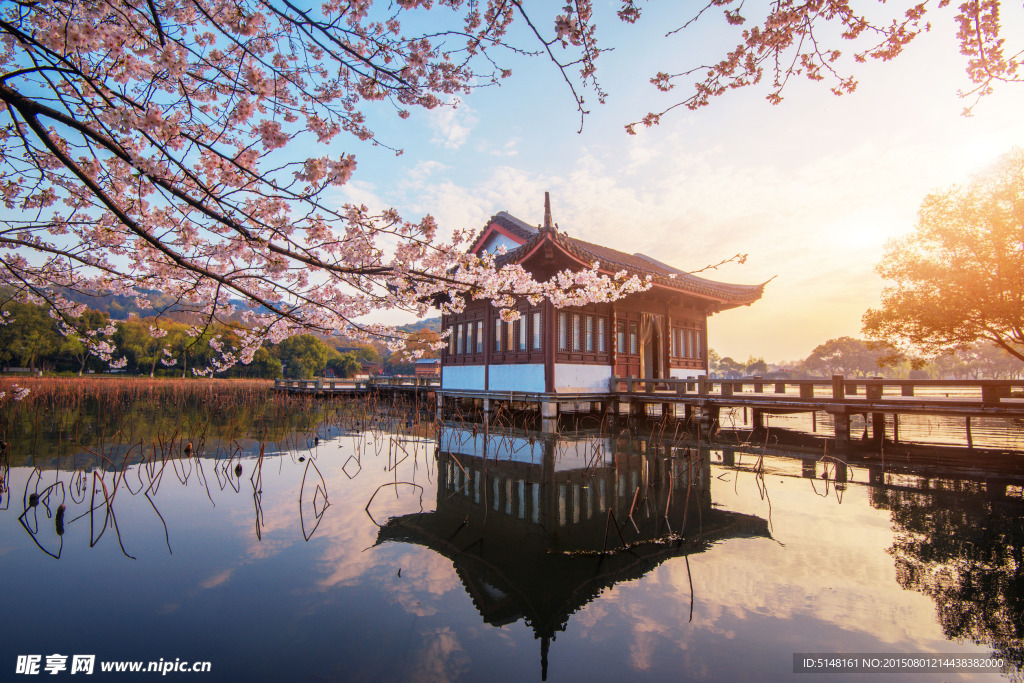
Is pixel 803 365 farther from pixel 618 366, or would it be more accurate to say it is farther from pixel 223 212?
pixel 223 212

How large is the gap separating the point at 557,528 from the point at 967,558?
3.46 meters

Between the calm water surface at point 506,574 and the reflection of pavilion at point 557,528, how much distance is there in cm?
3

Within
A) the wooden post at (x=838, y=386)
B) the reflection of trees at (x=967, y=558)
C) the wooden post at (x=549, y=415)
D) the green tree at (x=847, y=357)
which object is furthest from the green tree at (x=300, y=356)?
the green tree at (x=847, y=357)

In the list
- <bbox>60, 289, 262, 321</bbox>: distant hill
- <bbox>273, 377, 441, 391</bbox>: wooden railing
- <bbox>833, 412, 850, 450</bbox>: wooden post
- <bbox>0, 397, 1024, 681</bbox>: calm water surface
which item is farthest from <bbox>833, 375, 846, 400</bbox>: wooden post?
<bbox>273, 377, 441, 391</bbox>: wooden railing

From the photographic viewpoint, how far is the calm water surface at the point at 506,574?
2.56m

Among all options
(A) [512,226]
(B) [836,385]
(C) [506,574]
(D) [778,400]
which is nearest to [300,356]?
(A) [512,226]

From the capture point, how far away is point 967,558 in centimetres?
371

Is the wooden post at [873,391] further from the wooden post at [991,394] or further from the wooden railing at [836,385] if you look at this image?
the wooden post at [991,394]

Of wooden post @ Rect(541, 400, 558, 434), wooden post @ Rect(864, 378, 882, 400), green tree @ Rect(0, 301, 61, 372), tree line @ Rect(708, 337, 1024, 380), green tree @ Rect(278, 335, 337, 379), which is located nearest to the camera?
wooden post @ Rect(864, 378, 882, 400)

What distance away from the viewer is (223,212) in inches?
127

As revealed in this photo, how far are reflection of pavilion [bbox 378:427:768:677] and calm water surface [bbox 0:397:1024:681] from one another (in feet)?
0.09

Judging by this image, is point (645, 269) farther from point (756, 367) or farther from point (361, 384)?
point (756, 367)

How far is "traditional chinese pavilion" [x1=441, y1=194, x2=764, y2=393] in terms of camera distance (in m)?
12.5

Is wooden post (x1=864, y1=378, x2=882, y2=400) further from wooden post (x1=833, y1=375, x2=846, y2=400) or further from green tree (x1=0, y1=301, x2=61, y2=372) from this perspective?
green tree (x1=0, y1=301, x2=61, y2=372)
